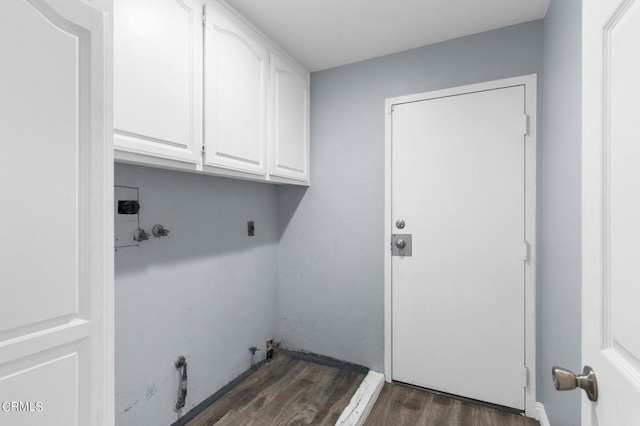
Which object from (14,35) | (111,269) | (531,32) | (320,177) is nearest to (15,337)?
(111,269)

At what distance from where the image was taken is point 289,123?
2082 mm

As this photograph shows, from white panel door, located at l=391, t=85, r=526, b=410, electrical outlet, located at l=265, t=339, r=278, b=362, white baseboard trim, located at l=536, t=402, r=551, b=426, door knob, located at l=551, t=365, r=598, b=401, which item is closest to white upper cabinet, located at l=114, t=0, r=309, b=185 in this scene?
white panel door, located at l=391, t=85, r=526, b=410

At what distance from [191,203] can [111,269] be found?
1.00 meters

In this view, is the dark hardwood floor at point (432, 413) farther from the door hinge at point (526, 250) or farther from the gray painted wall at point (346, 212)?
the door hinge at point (526, 250)

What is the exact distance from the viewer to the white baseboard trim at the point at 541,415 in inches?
63.3

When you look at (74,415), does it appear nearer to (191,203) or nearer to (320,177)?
(191,203)

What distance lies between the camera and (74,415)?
73cm

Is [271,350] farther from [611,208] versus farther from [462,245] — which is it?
[611,208]

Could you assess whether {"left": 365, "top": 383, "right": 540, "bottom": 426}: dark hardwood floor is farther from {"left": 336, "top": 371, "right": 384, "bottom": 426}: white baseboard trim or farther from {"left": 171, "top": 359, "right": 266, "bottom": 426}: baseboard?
{"left": 171, "top": 359, "right": 266, "bottom": 426}: baseboard

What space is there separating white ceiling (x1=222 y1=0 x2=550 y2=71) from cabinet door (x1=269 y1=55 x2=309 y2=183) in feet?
0.59

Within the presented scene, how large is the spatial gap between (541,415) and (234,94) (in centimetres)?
238

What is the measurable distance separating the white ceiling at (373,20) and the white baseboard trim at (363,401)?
85.8 inches

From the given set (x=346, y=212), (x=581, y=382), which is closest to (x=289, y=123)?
(x=346, y=212)

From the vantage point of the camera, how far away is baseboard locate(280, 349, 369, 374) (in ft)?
7.19
